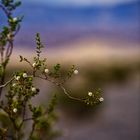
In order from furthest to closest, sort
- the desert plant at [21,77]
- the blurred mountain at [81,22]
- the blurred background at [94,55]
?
1. the blurred mountain at [81,22]
2. the blurred background at [94,55]
3. the desert plant at [21,77]

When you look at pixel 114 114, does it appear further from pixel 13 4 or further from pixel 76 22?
pixel 76 22

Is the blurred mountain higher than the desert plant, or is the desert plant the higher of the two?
the blurred mountain

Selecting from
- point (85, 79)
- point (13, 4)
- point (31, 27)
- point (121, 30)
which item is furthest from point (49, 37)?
point (13, 4)

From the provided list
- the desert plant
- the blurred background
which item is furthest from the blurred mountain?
the desert plant

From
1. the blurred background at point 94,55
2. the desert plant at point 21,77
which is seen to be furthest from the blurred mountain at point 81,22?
the desert plant at point 21,77

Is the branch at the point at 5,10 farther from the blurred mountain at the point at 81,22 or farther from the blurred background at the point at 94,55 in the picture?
the blurred mountain at the point at 81,22

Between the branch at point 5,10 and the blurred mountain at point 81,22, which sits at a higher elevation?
the blurred mountain at point 81,22

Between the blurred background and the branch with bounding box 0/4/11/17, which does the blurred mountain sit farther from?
the branch with bounding box 0/4/11/17

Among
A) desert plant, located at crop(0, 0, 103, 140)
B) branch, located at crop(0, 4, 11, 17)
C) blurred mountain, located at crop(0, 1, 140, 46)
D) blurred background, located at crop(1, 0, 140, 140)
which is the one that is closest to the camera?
desert plant, located at crop(0, 0, 103, 140)
